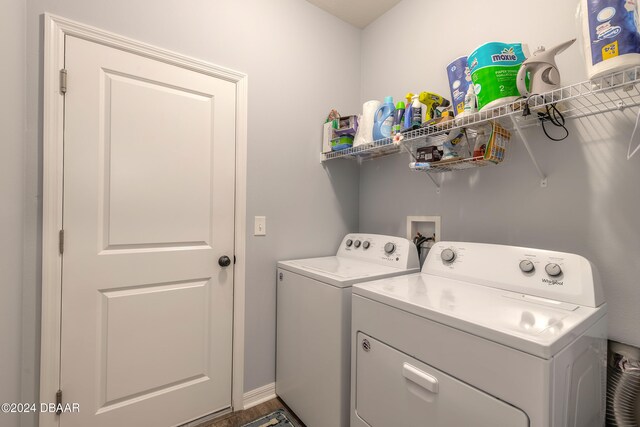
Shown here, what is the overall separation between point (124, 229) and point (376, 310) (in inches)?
49.8

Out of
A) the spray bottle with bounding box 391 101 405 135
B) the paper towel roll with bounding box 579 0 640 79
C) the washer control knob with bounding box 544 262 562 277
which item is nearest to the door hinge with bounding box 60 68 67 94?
the spray bottle with bounding box 391 101 405 135

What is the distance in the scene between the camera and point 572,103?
1.19m

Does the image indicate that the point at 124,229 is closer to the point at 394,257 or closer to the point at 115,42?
the point at 115,42

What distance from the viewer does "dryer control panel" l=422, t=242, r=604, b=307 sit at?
1005 mm

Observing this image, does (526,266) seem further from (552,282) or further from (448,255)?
(448,255)

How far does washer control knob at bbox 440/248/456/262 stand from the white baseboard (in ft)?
4.45

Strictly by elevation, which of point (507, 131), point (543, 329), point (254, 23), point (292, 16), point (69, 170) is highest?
point (292, 16)

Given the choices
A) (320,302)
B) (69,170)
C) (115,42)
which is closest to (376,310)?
(320,302)

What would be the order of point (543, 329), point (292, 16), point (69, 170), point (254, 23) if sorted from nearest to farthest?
point (543, 329) < point (69, 170) < point (254, 23) < point (292, 16)

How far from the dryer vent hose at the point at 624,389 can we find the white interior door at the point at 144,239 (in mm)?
1755

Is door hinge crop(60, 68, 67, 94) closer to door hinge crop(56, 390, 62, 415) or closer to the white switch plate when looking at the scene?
the white switch plate

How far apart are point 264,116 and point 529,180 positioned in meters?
1.51

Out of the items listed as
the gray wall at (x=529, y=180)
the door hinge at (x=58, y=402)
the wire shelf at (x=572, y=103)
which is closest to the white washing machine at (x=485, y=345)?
the gray wall at (x=529, y=180)

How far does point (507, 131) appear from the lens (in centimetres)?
138
